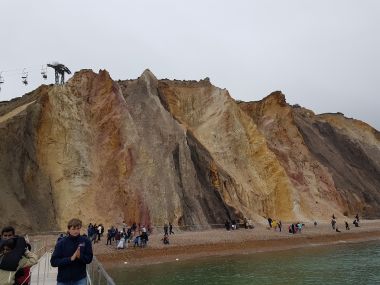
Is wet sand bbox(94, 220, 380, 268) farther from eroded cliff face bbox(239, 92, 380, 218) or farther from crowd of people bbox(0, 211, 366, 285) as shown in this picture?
crowd of people bbox(0, 211, 366, 285)

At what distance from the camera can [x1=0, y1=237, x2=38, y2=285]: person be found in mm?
6520

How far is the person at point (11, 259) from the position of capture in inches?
257

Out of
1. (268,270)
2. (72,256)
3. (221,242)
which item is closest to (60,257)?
(72,256)

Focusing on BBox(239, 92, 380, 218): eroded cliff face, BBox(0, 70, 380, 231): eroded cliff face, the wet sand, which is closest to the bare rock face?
BBox(0, 70, 380, 231): eroded cliff face

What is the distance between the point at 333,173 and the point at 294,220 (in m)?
24.1

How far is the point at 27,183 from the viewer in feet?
143

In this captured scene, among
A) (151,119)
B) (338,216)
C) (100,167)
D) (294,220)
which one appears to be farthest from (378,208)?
(100,167)

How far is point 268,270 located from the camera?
93.5 feet

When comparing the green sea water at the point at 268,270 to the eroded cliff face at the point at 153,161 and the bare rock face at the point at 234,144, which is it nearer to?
the eroded cliff face at the point at 153,161

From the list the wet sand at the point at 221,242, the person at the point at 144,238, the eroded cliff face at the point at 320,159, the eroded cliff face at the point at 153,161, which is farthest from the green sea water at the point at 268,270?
the eroded cliff face at the point at 320,159

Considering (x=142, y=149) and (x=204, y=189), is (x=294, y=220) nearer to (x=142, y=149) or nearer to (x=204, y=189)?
(x=204, y=189)

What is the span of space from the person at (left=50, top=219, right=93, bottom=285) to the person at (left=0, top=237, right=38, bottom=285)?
1.49ft

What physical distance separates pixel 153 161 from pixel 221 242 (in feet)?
45.5

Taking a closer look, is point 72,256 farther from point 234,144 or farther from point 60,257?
point 234,144
